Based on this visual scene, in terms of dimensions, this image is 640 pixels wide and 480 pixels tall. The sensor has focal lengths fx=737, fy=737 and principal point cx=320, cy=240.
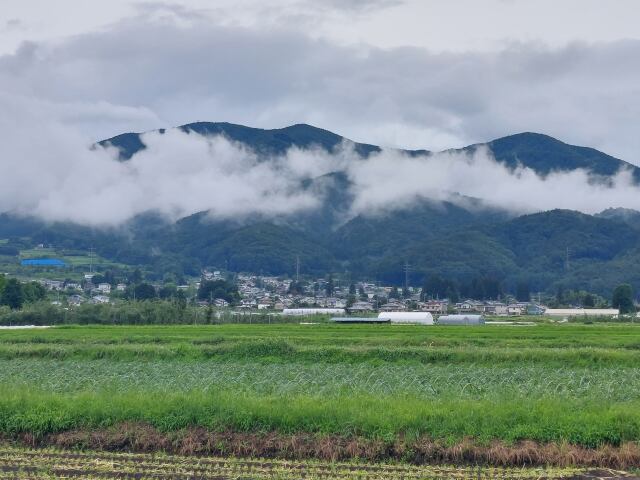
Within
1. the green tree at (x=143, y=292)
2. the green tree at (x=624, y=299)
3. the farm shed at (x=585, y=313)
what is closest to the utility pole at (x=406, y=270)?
the green tree at (x=143, y=292)

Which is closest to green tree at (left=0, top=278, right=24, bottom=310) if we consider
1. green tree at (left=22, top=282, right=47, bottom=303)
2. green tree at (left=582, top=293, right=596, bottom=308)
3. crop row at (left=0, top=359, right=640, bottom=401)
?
green tree at (left=22, top=282, right=47, bottom=303)

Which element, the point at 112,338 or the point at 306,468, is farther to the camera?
the point at 112,338

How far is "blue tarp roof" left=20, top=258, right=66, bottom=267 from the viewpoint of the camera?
15112cm

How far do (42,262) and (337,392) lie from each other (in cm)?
15022

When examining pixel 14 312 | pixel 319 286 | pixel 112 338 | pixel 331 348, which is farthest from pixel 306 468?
pixel 319 286

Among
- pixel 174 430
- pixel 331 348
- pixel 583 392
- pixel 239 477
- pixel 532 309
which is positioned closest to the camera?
pixel 239 477

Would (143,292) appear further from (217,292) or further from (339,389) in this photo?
(339,389)

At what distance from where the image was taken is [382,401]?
1476cm

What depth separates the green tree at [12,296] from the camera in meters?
75.6

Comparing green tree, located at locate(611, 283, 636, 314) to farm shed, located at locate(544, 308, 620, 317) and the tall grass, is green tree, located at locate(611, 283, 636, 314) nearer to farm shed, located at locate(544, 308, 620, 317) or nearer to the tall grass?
farm shed, located at locate(544, 308, 620, 317)

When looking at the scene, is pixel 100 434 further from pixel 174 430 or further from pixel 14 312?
pixel 14 312

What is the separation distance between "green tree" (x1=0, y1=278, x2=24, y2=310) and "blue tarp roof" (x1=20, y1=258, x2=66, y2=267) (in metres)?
77.0

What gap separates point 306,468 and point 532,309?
87.8 m

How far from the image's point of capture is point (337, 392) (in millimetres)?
17031
